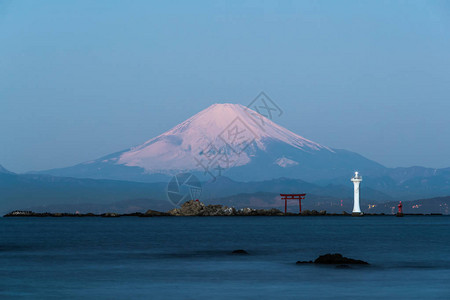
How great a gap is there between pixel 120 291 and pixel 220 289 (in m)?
6.12

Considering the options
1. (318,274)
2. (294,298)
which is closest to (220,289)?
(294,298)

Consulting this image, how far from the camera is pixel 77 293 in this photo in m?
48.8

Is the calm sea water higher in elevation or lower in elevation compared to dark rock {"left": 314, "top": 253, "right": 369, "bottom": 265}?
lower

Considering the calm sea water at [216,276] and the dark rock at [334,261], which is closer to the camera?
the calm sea water at [216,276]

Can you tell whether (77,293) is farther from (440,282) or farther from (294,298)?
(440,282)

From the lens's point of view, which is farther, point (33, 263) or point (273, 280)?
point (33, 263)

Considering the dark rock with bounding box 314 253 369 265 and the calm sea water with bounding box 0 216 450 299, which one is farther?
the dark rock with bounding box 314 253 369 265

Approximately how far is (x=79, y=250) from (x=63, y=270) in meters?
31.7

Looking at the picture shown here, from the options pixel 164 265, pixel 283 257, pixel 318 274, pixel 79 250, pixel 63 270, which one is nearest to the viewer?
pixel 318 274

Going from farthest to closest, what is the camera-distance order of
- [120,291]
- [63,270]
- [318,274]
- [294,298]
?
[63,270], [318,274], [120,291], [294,298]

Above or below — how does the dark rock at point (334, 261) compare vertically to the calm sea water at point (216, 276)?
above

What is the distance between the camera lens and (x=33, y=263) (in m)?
74.5

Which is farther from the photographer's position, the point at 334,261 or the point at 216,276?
the point at 334,261

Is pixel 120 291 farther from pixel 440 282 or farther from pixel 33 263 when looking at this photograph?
pixel 33 263
